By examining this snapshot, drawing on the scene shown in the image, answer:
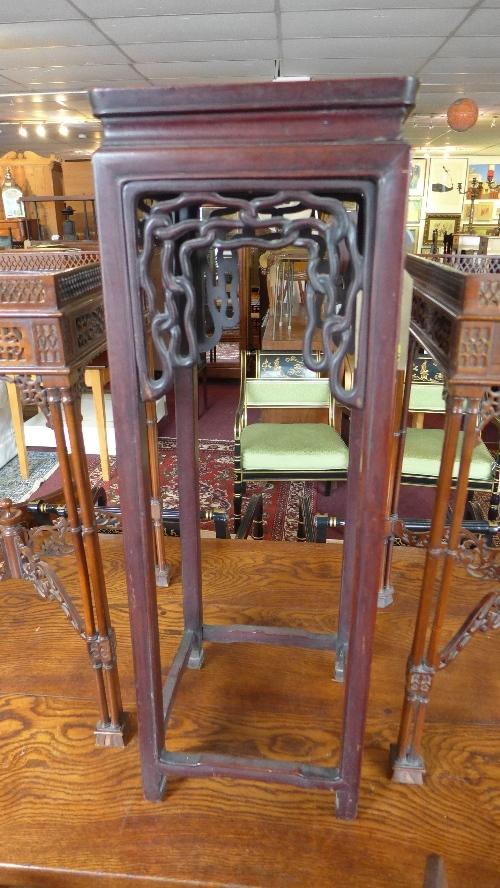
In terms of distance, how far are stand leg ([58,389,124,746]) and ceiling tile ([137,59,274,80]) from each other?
3656mm

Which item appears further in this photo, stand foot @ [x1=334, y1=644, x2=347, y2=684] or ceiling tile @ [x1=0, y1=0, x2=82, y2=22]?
ceiling tile @ [x1=0, y1=0, x2=82, y2=22]

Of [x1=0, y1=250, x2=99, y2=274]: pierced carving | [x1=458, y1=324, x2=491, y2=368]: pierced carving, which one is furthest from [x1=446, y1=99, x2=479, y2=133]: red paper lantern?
[x1=458, y1=324, x2=491, y2=368]: pierced carving

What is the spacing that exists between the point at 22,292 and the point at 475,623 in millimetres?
729

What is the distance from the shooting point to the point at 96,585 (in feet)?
2.78

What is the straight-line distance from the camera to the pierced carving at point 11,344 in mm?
742

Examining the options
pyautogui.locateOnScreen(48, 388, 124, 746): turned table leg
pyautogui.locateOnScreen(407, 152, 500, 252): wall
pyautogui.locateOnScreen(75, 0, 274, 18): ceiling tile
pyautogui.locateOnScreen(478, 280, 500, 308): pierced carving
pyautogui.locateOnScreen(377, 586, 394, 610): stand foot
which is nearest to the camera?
pyautogui.locateOnScreen(478, 280, 500, 308): pierced carving

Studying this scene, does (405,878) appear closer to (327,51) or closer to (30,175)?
(327,51)

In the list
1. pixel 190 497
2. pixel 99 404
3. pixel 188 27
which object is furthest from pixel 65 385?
pixel 188 27

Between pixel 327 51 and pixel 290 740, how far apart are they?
3.70 m

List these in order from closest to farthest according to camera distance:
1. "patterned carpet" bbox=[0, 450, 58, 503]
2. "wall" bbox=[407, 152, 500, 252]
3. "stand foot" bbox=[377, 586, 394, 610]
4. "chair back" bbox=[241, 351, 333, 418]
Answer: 1. "stand foot" bbox=[377, 586, 394, 610]
2. "chair back" bbox=[241, 351, 333, 418]
3. "patterned carpet" bbox=[0, 450, 58, 503]
4. "wall" bbox=[407, 152, 500, 252]

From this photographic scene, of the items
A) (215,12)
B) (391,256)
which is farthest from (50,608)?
(215,12)

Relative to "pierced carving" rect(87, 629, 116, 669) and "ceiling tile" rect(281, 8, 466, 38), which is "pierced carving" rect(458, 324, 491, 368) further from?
"ceiling tile" rect(281, 8, 466, 38)

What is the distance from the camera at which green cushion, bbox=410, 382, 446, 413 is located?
7.45ft

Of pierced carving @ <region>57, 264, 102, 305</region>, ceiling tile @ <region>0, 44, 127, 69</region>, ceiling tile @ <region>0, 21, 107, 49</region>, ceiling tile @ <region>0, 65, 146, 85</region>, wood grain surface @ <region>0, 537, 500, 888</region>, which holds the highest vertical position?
ceiling tile @ <region>0, 21, 107, 49</region>
